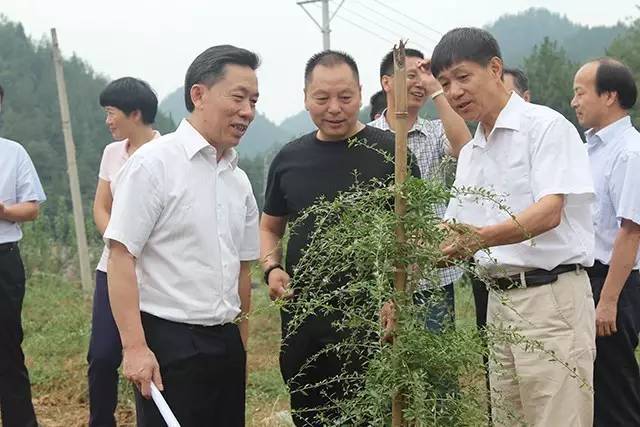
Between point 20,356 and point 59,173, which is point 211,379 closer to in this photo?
point 20,356

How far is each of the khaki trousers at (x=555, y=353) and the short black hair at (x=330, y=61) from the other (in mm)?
958

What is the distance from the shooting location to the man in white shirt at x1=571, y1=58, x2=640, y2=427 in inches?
129

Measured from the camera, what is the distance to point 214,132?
8.48 ft

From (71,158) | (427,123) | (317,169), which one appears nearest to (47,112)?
(71,158)

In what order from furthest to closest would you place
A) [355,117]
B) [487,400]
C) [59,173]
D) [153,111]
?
[59,173], [153,111], [355,117], [487,400]

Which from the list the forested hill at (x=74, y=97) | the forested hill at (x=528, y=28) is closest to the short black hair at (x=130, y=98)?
the forested hill at (x=74, y=97)

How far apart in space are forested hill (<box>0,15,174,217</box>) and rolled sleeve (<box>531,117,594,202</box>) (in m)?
21.1

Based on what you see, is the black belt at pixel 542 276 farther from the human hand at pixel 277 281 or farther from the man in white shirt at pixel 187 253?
the man in white shirt at pixel 187 253

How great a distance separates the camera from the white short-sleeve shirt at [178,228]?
2.44m

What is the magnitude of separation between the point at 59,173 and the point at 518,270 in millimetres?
24789

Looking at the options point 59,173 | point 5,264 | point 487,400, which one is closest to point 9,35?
point 59,173

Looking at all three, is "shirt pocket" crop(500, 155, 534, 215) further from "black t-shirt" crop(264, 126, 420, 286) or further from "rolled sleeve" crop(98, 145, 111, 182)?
"rolled sleeve" crop(98, 145, 111, 182)

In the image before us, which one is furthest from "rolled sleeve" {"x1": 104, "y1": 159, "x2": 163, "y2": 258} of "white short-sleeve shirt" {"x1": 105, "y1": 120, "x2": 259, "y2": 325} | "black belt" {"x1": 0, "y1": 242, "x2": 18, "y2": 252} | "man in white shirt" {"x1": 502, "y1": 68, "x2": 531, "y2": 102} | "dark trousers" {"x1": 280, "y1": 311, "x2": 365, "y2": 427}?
"man in white shirt" {"x1": 502, "y1": 68, "x2": 531, "y2": 102}

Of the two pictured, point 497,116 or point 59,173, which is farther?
point 59,173
